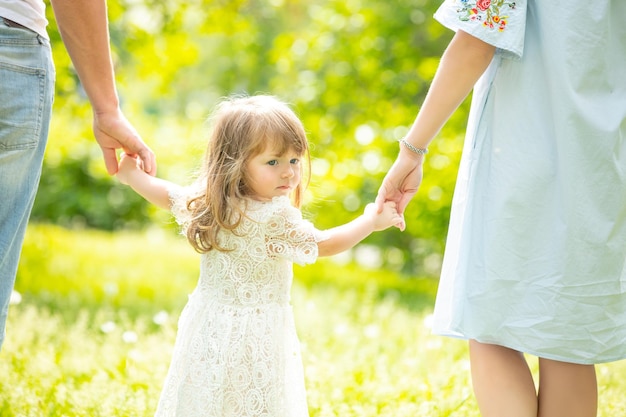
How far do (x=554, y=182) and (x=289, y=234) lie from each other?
0.86m

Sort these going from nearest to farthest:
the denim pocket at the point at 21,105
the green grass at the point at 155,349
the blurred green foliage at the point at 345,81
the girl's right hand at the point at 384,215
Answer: the denim pocket at the point at 21,105 < the girl's right hand at the point at 384,215 < the green grass at the point at 155,349 < the blurred green foliage at the point at 345,81

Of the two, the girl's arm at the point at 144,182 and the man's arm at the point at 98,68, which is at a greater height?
the man's arm at the point at 98,68

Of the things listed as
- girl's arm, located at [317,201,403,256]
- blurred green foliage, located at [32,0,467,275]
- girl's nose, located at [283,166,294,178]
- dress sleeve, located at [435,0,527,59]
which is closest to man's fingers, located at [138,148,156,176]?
girl's nose, located at [283,166,294,178]

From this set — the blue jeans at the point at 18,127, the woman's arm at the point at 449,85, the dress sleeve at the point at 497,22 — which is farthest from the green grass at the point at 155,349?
the dress sleeve at the point at 497,22

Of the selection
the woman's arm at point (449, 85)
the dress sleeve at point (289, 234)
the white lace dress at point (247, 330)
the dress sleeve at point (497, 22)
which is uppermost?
the dress sleeve at point (497, 22)

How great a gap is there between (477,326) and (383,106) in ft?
18.2

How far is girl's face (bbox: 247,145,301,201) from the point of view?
2428mm

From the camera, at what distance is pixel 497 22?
6.73 feet

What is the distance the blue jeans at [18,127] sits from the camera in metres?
1.96

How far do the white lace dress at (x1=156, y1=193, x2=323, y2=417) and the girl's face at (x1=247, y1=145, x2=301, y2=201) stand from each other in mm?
51

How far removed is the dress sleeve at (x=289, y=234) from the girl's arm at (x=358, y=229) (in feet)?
0.13

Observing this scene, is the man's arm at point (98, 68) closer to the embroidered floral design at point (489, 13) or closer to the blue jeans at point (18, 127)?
the blue jeans at point (18, 127)

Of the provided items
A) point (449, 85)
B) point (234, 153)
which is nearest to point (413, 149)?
point (449, 85)

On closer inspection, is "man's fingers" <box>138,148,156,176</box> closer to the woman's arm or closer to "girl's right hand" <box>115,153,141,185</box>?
"girl's right hand" <box>115,153,141,185</box>
